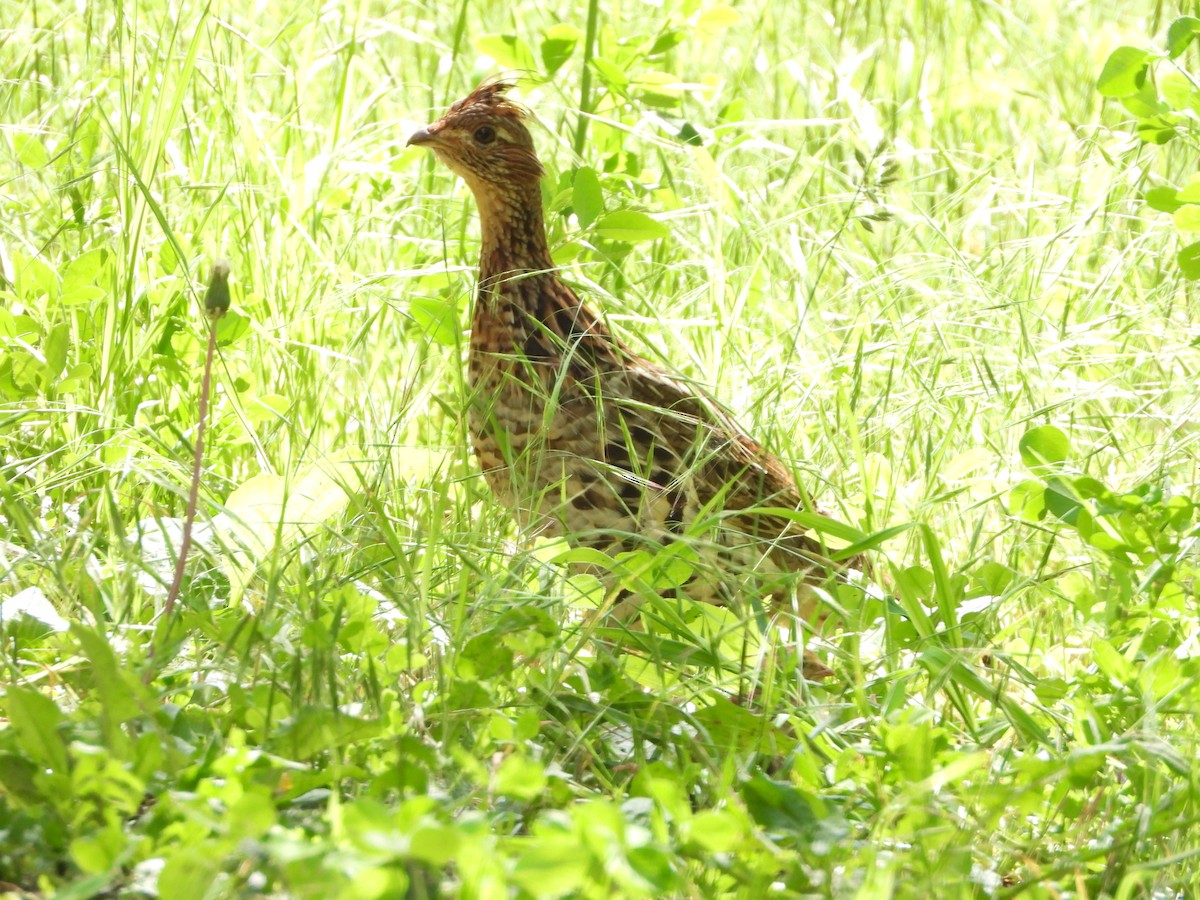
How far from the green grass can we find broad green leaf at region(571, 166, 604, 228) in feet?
0.08

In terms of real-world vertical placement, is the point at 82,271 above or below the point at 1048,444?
above

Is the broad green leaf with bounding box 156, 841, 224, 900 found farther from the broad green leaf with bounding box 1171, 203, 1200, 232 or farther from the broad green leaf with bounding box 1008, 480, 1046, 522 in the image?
the broad green leaf with bounding box 1171, 203, 1200, 232

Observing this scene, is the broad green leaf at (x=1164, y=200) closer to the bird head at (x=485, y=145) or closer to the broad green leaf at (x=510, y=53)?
the bird head at (x=485, y=145)

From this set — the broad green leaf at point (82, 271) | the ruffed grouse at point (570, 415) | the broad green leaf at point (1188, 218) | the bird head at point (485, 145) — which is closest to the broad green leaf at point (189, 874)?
the ruffed grouse at point (570, 415)

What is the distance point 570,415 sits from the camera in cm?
304

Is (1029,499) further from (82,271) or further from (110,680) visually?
(82,271)

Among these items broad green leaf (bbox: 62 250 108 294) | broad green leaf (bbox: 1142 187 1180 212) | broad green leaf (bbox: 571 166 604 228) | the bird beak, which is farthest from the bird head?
broad green leaf (bbox: 1142 187 1180 212)

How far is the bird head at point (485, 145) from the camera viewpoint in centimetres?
333

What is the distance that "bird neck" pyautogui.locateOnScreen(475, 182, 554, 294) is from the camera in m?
3.33

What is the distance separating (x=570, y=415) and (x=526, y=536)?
14.5 inches

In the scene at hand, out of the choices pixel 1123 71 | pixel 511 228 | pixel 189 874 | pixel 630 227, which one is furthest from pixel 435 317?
pixel 189 874

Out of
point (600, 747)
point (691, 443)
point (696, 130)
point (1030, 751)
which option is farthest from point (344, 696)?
point (696, 130)

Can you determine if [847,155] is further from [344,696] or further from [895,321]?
[344,696]

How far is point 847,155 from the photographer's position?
461cm
